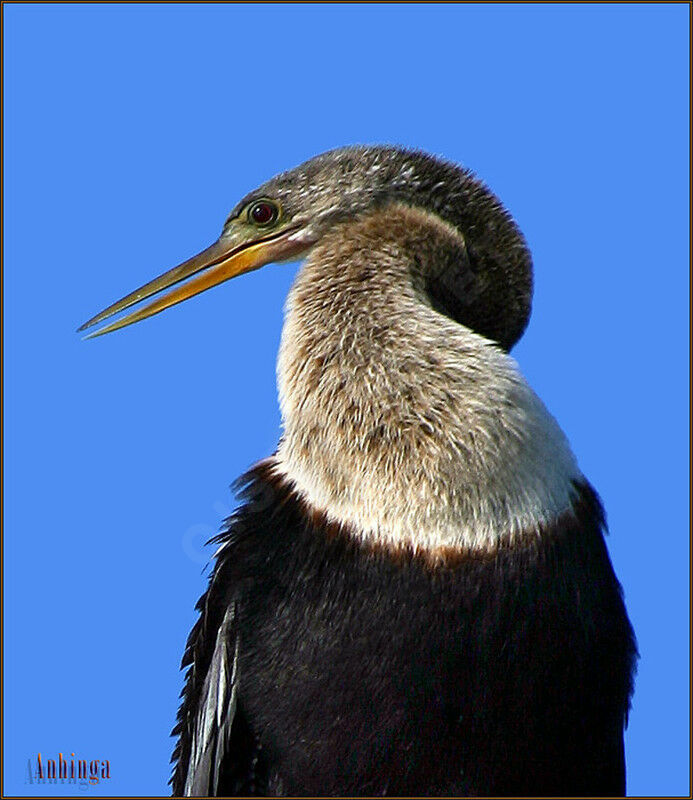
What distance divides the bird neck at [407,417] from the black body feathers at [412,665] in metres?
0.09

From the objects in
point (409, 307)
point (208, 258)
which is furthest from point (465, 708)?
point (208, 258)

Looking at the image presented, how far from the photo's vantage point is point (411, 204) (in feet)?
16.3

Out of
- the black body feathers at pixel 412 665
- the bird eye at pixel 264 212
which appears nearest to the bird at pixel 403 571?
the black body feathers at pixel 412 665

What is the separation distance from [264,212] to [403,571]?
1.44 m

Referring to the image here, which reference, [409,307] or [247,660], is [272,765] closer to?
[247,660]

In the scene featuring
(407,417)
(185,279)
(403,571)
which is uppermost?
(185,279)

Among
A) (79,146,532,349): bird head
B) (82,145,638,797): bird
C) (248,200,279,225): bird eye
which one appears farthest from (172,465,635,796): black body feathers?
(248,200,279,225): bird eye

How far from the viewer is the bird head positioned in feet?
16.3

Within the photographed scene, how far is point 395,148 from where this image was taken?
5.08 metres

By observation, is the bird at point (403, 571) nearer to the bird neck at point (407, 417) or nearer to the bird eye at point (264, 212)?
the bird neck at point (407, 417)

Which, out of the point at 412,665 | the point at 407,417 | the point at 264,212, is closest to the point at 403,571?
the point at 412,665

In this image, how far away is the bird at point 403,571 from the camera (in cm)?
440

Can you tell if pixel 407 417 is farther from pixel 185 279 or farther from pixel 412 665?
pixel 185 279

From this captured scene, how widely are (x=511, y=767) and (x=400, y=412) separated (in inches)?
43.6
